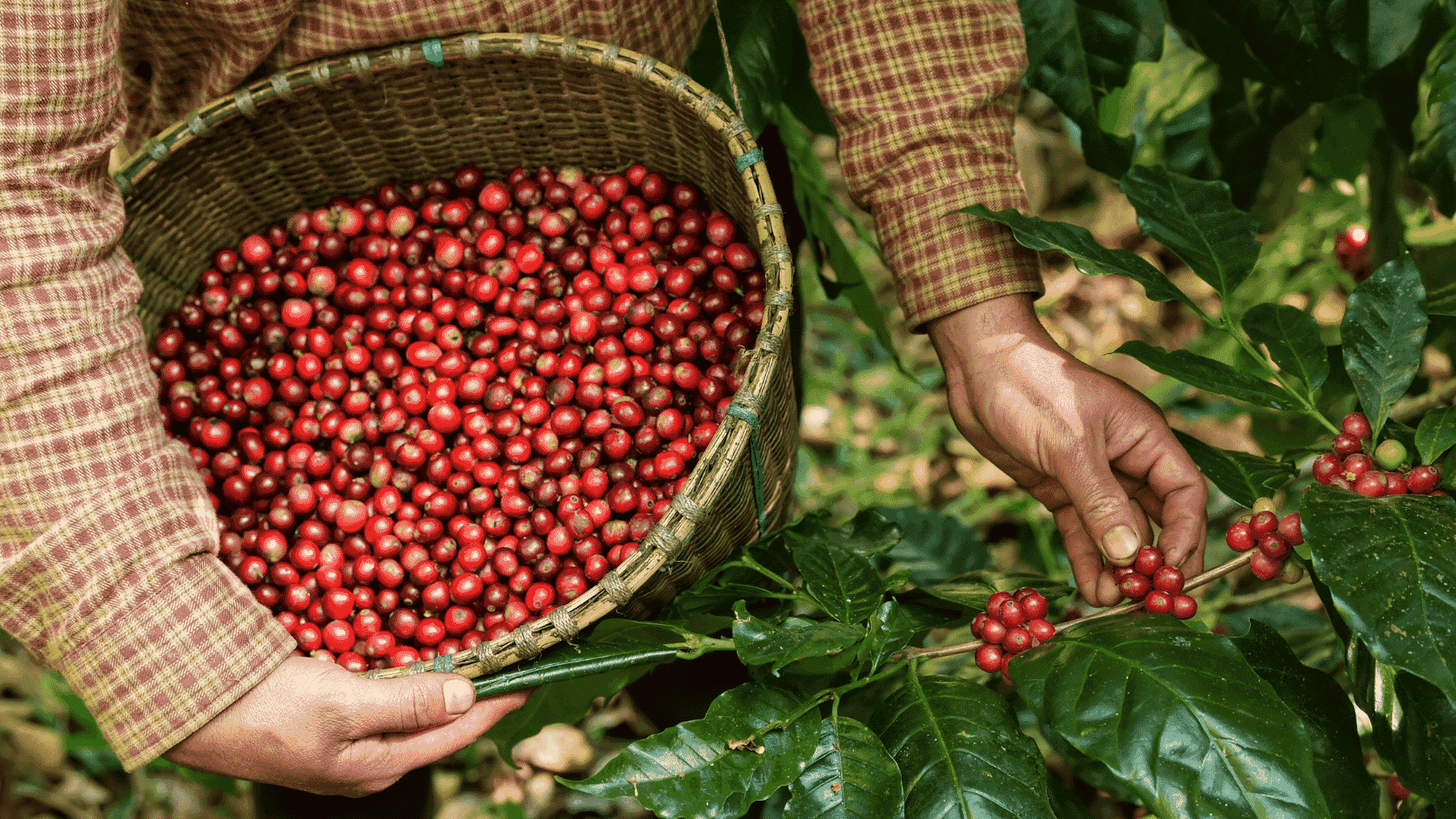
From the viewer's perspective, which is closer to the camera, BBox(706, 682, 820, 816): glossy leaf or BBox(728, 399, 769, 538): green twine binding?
BBox(706, 682, 820, 816): glossy leaf

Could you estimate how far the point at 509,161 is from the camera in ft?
4.22

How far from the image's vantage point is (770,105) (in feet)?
3.72

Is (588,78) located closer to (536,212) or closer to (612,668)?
(536,212)

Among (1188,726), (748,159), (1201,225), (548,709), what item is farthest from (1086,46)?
(548,709)

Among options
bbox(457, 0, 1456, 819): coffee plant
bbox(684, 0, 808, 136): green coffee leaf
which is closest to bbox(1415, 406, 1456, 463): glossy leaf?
bbox(457, 0, 1456, 819): coffee plant

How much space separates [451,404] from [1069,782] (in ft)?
4.07

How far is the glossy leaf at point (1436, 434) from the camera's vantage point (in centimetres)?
72

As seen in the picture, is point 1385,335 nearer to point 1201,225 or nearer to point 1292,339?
point 1292,339

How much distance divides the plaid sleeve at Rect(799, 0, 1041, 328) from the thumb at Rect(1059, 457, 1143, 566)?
21 cm

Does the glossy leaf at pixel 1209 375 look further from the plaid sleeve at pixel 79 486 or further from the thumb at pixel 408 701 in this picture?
the plaid sleeve at pixel 79 486

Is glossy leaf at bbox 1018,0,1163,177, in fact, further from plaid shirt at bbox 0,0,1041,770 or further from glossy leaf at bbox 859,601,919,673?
glossy leaf at bbox 859,601,919,673

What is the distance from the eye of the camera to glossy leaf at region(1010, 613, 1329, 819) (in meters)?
0.61

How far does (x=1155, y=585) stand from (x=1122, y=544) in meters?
0.04

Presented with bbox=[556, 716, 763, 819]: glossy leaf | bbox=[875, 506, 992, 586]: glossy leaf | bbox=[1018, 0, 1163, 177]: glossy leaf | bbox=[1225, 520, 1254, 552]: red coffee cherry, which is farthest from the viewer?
bbox=[875, 506, 992, 586]: glossy leaf
